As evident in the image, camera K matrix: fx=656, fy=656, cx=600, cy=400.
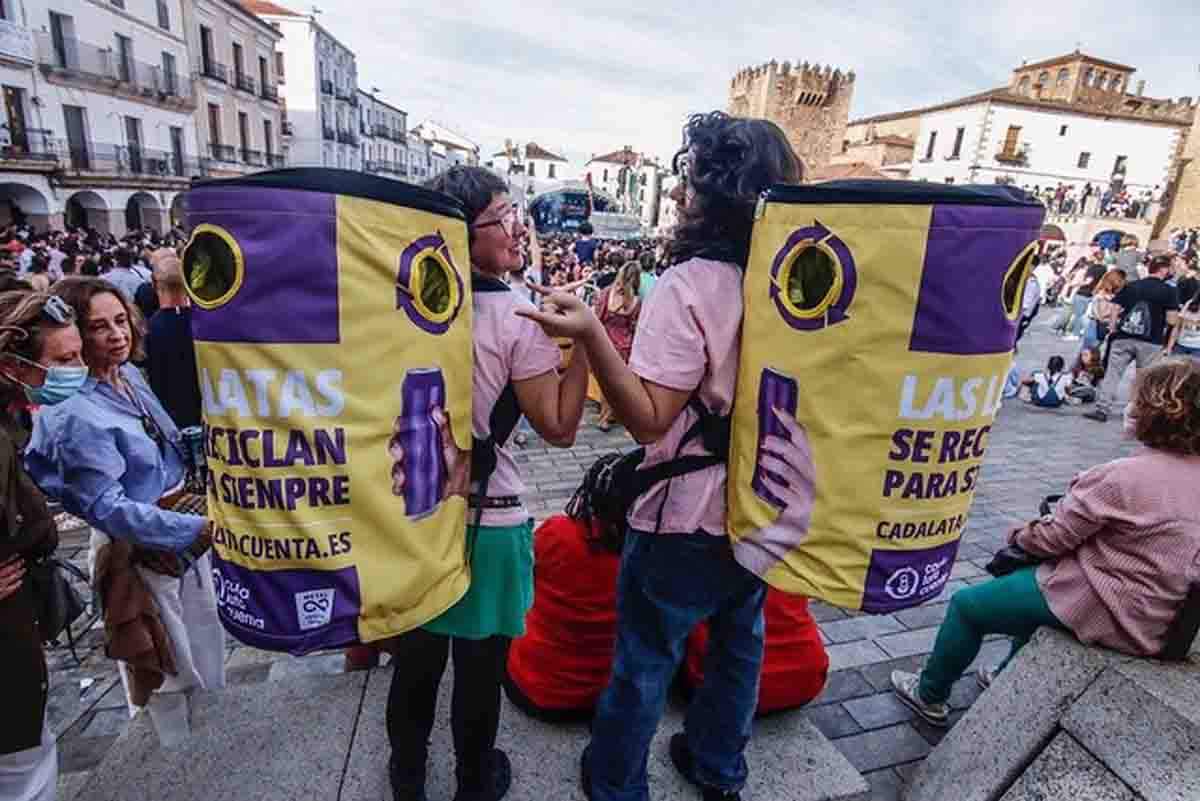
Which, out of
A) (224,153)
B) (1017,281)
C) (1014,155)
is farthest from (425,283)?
(1014,155)

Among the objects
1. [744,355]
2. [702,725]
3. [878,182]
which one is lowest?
[702,725]

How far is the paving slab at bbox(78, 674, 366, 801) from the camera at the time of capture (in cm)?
207

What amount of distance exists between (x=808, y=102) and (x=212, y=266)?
48443mm

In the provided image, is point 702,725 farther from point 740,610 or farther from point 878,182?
point 878,182

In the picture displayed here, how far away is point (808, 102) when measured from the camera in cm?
4319

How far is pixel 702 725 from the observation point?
6.50ft

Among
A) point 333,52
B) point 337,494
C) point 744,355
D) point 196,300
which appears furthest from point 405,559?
point 333,52

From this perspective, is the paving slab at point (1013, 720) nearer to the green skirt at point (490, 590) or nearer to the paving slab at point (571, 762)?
the paving slab at point (571, 762)

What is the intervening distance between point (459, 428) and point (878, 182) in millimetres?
990

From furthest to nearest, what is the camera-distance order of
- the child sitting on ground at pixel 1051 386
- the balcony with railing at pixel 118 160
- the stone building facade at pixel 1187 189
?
the stone building facade at pixel 1187 189
the balcony with railing at pixel 118 160
the child sitting on ground at pixel 1051 386

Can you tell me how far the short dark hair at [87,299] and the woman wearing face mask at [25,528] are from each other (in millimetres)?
120

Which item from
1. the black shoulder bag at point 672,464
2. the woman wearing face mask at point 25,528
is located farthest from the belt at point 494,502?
the woman wearing face mask at point 25,528

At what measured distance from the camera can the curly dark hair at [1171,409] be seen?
191cm

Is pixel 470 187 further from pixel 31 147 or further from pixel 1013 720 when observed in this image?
pixel 31 147
